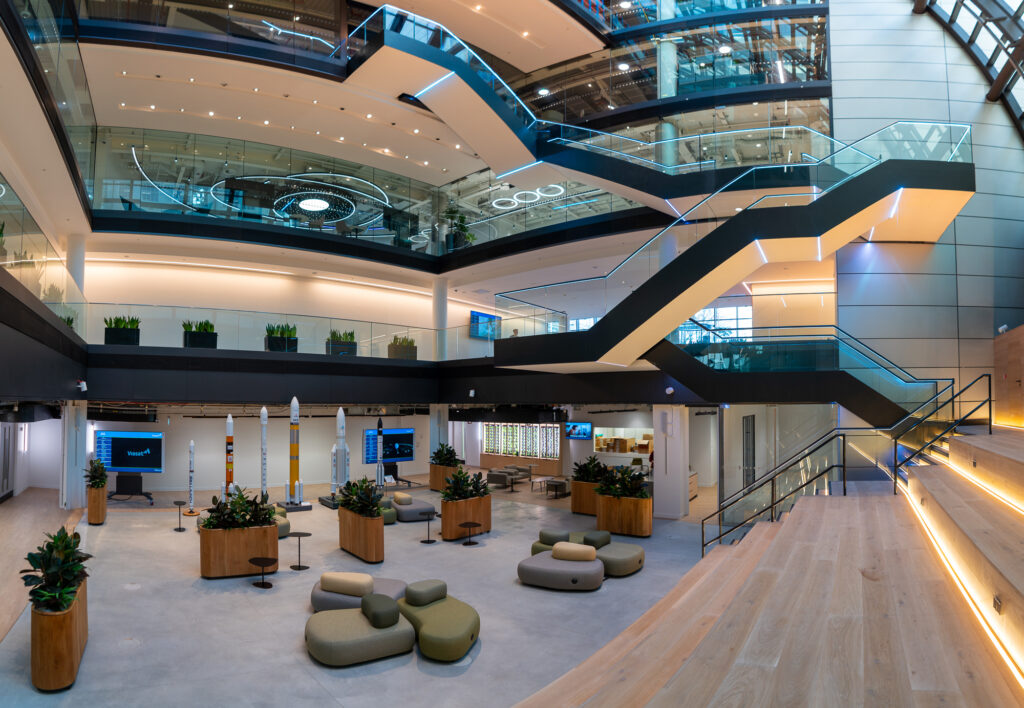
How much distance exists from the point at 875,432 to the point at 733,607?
23.7 ft

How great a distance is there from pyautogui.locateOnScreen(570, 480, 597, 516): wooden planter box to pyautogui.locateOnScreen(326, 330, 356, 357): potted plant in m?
8.10

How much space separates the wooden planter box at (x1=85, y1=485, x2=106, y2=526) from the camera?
1515 centimetres

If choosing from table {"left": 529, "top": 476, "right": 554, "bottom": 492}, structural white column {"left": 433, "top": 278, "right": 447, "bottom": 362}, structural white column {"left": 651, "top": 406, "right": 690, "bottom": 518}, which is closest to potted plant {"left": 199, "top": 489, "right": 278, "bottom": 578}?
structural white column {"left": 651, "top": 406, "right": 690, "bottom": 518}

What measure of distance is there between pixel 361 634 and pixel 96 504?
11.1 m

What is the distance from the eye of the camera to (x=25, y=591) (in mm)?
9625

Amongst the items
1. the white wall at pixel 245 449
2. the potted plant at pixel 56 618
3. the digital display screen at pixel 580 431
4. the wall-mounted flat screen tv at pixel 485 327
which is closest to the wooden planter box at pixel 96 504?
the white wall at pixel 245 449

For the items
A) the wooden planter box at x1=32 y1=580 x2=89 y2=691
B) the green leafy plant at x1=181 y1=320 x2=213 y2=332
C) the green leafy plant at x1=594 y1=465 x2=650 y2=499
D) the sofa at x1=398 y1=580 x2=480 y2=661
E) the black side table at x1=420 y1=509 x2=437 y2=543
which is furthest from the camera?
the green leafy plant at x1=181 y1=320 x2=213 y2=332

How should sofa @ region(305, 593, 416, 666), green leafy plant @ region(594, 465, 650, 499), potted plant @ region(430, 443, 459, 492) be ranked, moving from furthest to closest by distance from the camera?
potted plant @ region(430, 443, 459, 492) → green leafy plant @ region(594, 465, 650, 499) → sofa @ region(305, 593, 416, 666)

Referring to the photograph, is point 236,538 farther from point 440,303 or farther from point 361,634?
point 440,303

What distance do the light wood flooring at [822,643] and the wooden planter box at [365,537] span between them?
6.63 meters

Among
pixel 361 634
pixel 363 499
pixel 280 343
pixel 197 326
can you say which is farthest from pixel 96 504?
pixel 361 634

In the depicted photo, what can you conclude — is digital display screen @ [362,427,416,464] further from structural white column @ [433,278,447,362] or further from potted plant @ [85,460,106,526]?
potted plant @ [85,460,106,526]

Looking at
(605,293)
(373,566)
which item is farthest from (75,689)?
(605,293)

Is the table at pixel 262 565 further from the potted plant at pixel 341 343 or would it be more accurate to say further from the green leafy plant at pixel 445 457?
the green leafy plant at pixel 445 457
